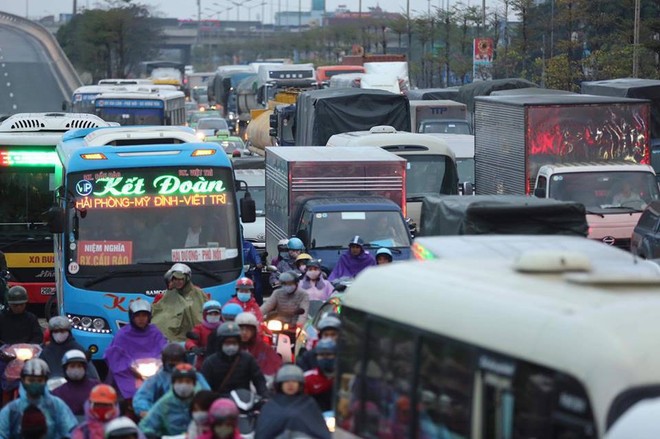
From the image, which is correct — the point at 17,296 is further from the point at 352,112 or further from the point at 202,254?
the point at 352,112

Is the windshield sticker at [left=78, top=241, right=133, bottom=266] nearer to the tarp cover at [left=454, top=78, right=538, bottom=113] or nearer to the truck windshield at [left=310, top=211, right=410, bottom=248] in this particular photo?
the truck windshield at [left=310, top=211, right=410, bottom=248]

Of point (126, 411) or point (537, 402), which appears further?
point (126, 411)

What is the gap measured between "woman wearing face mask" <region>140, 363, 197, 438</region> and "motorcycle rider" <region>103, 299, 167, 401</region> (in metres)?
2.87

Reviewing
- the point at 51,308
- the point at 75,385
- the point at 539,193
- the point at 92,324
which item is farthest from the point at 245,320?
the point at 539,193

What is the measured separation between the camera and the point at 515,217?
48.5 ft

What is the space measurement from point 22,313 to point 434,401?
8330 mm

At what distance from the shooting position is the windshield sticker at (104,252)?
16266mm

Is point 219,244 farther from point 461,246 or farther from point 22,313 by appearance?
point 461,246

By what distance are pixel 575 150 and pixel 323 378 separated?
1521 cm

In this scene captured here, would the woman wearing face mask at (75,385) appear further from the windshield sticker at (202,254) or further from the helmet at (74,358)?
the windshield sticker at (202,254)

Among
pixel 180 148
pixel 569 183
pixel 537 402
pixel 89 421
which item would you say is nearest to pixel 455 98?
pixel 569 183

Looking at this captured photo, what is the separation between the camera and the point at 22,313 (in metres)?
14.7

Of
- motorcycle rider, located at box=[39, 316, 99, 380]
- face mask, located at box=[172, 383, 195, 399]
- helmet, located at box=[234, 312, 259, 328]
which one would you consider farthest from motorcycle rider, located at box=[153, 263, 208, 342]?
face mask, located at box=[172, 383, 195, 399]

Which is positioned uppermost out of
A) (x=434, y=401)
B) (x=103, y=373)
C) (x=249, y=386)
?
(x=434, y=401)
